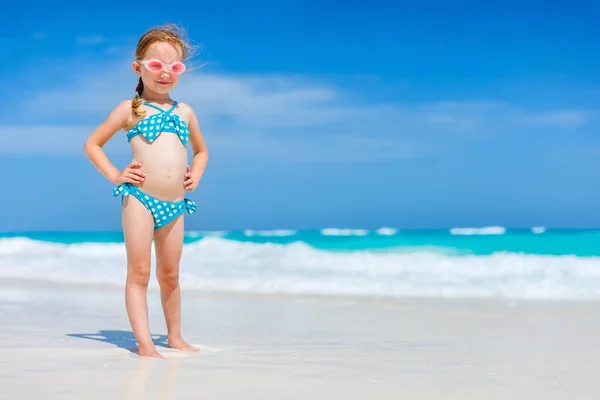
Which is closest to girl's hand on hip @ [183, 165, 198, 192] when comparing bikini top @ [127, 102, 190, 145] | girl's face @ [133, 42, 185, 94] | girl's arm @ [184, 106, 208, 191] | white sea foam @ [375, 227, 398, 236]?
girl's arm @ [184, 106, 208, 191]

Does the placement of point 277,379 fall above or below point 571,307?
below

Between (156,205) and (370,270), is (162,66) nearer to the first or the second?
(156,205)

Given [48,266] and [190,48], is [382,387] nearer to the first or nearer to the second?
[190,48]

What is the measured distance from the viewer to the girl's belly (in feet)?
13.9

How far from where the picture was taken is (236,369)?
378 centimetres

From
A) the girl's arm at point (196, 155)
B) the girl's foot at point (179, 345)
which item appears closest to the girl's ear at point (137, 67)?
the girl's arm at point (196, 155)

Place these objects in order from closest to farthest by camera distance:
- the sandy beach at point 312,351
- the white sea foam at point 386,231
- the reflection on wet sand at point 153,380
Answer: the reflection on wet sand at point 153,380
the sandy beach at point 312,351
the white sea foam at point 386,231

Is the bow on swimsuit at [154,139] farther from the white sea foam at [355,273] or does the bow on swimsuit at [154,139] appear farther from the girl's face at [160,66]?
the white sea foam at [355,273]

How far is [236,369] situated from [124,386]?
65cm

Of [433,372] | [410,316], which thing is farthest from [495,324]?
[433,372]

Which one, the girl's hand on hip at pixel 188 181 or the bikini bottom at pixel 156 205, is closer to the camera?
the bikini bottom at pixel 156 205

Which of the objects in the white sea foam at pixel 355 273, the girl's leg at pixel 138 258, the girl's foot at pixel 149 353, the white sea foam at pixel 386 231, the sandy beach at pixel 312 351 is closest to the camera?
the sandy beach at pixel 312 351

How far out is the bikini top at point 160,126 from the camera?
14.0 ft

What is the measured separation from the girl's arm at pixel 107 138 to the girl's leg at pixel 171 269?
15.9 inches
